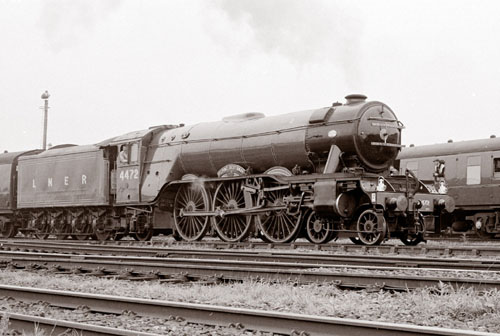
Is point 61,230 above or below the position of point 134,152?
below

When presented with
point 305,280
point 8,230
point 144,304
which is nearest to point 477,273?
point 305,280

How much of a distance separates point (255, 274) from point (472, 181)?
11912 millimetres

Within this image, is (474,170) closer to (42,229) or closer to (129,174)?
(129,174)

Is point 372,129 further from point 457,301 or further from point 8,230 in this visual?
point 8,230

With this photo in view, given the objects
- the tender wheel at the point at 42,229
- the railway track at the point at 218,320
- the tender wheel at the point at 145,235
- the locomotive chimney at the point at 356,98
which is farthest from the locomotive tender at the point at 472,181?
the railway track at the point at 218,320

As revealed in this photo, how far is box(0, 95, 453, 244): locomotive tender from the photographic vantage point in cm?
1352

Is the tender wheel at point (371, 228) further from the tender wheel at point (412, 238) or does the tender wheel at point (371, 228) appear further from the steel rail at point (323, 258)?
the steel rail at point (323, 258)

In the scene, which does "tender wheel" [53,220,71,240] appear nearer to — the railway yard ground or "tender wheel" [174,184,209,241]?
"tender wheel" [174,184,209,241]

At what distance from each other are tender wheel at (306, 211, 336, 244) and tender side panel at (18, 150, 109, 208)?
689 centimetres

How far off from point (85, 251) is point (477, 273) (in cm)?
790

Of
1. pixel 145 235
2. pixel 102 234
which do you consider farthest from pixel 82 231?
pixel 145 235

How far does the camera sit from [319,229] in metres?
13.9

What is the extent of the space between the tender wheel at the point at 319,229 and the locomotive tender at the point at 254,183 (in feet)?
0.08

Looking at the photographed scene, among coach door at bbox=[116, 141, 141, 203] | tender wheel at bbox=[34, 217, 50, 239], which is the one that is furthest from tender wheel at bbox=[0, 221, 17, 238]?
coach door at bbox=[116, 141, 141, 203]
